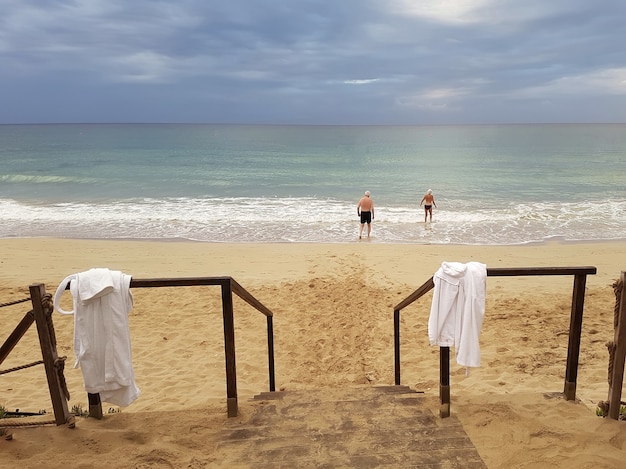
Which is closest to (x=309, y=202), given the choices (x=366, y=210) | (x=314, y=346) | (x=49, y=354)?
(x=366, y=210)

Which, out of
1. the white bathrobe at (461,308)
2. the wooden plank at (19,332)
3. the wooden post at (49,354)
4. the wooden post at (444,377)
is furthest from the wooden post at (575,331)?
the wooden plank at (19,332)

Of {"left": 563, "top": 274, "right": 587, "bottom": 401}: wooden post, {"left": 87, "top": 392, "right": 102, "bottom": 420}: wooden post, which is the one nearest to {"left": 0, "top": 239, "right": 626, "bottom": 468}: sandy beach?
{"left": 87, "top": 392, "right": 102, "bottom": 420}: wooden post

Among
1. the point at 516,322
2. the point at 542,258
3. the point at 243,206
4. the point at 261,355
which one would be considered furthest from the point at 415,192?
the point at 261,355

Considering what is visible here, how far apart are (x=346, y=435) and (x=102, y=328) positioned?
192 cm

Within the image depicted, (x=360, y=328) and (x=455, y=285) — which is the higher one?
(x=455, y=285)

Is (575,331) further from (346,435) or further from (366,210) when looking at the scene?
(366,210)

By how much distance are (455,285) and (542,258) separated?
10475mm

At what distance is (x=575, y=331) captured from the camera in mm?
3768

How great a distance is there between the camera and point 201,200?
24938mm

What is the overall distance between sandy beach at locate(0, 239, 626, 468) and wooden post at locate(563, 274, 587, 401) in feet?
0.50

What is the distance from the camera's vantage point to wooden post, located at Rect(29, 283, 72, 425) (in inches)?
127

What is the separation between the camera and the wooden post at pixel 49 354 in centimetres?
322

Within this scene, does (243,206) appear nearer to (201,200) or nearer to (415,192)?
(201,200)

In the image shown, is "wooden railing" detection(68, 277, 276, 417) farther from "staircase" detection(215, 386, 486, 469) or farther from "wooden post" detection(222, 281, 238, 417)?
"staircase" detection(215, 386, 486, 469)
